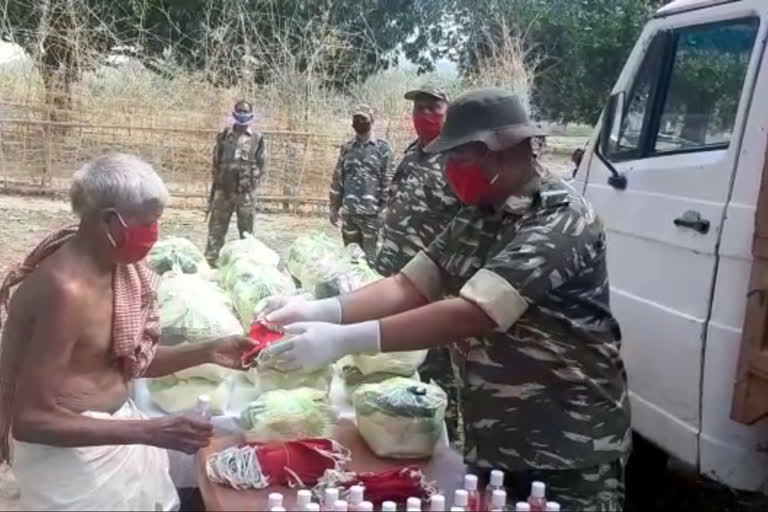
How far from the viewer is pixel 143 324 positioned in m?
2.56

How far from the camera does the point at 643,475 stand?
4.76 meters

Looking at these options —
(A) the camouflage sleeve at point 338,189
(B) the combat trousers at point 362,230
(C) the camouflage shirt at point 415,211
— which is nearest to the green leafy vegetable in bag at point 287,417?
(C) the camouflage shirt at point 415,211

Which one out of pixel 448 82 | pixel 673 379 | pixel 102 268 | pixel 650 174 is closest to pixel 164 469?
pixel 102 268

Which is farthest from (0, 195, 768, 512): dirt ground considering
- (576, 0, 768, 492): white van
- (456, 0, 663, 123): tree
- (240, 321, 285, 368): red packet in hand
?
(456, 0, 663, 123): tree

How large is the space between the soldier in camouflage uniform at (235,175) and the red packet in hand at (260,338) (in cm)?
789

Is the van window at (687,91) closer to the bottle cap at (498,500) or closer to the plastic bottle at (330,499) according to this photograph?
the bottle cap at (498,500)

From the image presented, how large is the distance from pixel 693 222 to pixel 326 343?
1558 millimetres

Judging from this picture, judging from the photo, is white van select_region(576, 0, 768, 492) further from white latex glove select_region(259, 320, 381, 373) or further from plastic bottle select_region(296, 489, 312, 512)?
plastic bottle select_region(296, 489, 312, 512)

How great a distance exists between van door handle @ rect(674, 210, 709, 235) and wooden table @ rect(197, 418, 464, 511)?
1.18 m

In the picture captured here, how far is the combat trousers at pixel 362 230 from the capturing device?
9.30m

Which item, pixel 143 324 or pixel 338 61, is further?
pixel 338 61

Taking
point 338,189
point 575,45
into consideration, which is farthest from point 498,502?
point 575,45

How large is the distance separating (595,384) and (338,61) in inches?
537

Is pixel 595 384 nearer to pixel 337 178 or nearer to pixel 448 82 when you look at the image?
pixel 337 178
